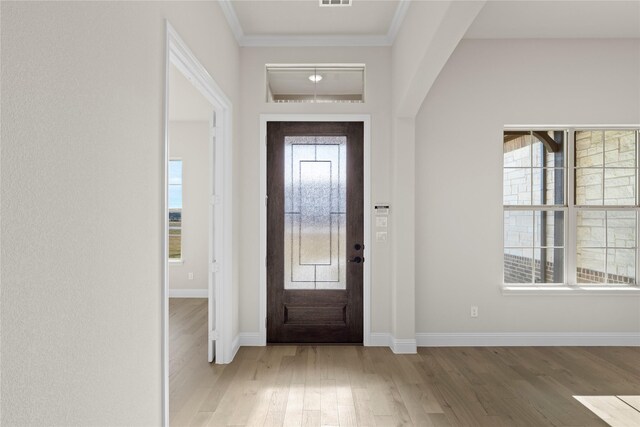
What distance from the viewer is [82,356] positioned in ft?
4.45

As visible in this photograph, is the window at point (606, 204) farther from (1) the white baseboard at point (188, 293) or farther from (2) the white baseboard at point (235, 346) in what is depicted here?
(1) the white baseboard at point (188, 293)

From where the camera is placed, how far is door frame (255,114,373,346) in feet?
13.3

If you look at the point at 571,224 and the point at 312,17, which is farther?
the point at 571,224

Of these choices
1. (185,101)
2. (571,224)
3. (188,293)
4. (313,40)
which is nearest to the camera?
(313,40)

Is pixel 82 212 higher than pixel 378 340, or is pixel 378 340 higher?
pixel 82 212

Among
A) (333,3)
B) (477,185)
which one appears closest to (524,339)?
(477,185)

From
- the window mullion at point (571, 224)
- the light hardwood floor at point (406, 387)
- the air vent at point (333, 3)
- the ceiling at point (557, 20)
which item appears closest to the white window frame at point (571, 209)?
the window mullion at point (571, 224)

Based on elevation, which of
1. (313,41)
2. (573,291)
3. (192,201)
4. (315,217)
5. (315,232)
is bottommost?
(573,291)

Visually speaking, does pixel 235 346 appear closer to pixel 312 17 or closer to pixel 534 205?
pixel 312 17

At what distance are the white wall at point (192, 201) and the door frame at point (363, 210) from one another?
2.98 m

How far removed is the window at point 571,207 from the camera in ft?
13.6

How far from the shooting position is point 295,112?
4066 mm

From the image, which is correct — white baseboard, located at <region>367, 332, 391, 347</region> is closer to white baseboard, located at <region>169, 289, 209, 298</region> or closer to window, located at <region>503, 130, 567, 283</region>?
window, located at <region>503, 130, 567, 283</region>

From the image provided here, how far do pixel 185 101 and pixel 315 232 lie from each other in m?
3.06
